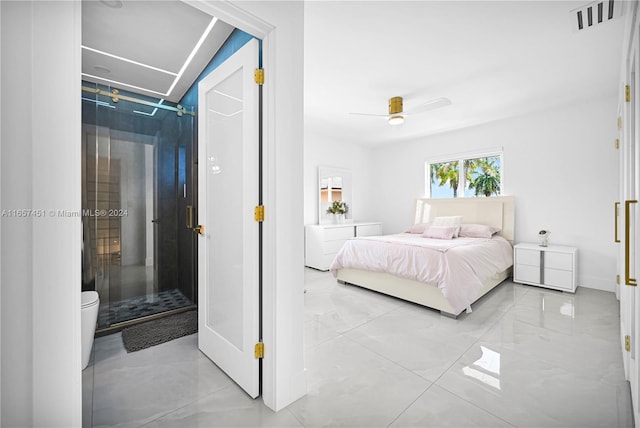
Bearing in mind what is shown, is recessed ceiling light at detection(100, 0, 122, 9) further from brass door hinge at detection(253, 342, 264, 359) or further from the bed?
the bed

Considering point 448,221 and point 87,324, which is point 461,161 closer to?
point 448,221

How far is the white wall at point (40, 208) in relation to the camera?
2.66 feet

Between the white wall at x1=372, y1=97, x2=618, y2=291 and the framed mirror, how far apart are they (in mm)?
2267

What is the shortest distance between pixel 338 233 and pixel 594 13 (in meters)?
4.01

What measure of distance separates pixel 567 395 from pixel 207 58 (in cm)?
372

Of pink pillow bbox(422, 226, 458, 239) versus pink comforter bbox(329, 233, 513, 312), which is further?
pink pillow bbox(422, 226, 458, 239)

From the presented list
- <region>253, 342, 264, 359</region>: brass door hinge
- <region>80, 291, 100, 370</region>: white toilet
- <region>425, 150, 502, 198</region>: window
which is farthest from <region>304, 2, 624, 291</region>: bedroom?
<region>80, 291, 100, 370</region>: white toilet

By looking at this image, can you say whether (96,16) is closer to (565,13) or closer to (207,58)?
(207,58)

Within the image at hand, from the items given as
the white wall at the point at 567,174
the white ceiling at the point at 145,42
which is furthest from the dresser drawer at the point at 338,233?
the white ceiling at the point at 145,42

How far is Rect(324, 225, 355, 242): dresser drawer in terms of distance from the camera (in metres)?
5.06

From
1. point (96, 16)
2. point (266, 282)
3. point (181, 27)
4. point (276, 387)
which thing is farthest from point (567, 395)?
point (96, 16)

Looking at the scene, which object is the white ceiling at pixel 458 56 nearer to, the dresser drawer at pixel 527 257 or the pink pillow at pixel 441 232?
the pink pillow at pixel 441 232

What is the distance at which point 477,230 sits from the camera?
4.44 meters

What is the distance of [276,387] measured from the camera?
159cm
